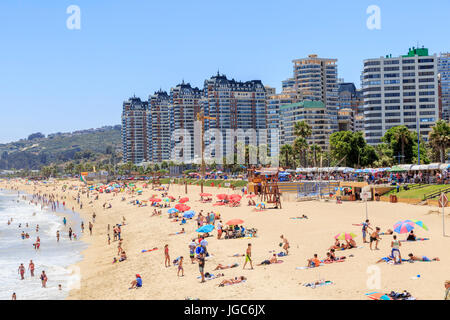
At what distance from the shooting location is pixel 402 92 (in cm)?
11306

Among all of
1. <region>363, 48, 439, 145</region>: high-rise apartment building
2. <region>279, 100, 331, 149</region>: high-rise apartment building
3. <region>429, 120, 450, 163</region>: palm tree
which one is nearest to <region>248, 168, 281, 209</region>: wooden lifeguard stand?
<region>429, 120, 450, 163</region>: palm tree

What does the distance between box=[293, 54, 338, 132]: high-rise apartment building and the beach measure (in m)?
104

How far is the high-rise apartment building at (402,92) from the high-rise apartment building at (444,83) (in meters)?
57.1

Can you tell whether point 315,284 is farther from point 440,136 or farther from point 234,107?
point 234,107

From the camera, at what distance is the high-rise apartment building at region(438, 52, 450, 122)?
551 ft

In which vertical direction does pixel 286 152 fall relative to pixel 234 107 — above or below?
below

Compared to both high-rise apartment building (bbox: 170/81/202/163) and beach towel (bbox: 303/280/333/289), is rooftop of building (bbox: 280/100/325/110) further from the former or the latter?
beach towel (bbox: 303/280/333/289)

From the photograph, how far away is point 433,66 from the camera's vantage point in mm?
111875

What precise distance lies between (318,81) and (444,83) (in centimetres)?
7327

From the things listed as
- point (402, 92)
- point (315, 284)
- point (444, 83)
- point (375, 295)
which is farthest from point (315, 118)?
point (375, 295)

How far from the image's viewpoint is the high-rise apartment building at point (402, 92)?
368ft

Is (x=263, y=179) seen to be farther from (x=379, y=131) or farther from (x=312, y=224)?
(x=379, y=131)

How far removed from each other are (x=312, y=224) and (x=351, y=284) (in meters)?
15.0
